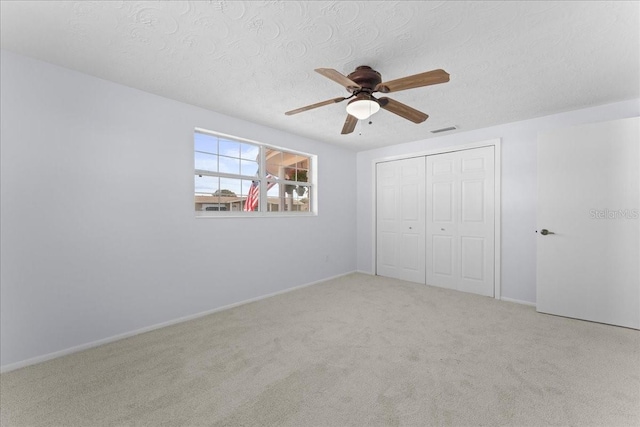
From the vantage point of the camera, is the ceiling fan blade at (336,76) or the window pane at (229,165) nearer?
the ceiling fan blade at (336,76)

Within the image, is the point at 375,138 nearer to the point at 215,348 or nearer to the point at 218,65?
the point at 218,65

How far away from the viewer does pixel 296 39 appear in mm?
1916

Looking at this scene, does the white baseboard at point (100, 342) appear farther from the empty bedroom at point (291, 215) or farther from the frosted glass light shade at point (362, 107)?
the frosted glass light shade at point (362, 107)

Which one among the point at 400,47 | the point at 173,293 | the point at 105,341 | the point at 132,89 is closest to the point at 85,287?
Answer: the point at 105,341

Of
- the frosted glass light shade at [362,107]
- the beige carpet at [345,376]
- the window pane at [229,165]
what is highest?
the frosted glass light shade at [362,107]

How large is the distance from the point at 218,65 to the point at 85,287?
2.27 meters

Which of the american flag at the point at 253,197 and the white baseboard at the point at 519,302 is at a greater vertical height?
the american flag at the point at 253,197

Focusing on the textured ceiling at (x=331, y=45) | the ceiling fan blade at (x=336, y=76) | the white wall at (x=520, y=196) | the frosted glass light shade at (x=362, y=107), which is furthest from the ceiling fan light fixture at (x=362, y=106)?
the white wall at (x=520, y=196)

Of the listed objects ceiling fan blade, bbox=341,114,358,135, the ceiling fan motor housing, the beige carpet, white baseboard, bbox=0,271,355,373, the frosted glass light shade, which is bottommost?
the beige carpet

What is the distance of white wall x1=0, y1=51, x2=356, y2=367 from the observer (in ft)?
7.02

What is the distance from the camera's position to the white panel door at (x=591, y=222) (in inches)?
112

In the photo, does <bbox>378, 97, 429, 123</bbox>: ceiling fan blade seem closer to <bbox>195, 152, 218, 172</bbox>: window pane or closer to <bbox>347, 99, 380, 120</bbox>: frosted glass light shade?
<bbox>347, 99, 380, 120</bbox>: frosted glass light shade

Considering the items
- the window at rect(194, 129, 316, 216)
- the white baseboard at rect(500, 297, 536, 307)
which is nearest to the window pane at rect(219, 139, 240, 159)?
the window at rect(194, 129, 316, 216)

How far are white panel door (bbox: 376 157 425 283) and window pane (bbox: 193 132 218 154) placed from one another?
3004 mm
